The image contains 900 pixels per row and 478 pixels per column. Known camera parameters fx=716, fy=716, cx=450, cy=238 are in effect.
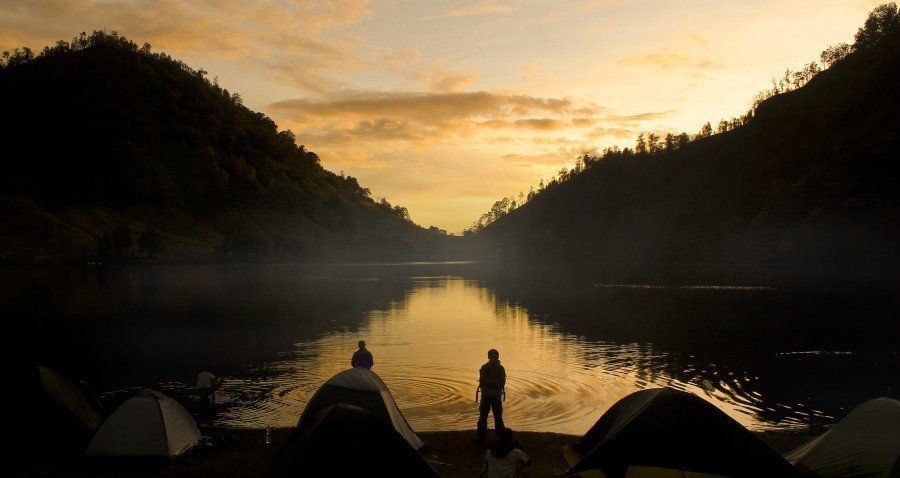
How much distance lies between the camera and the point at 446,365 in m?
38.6

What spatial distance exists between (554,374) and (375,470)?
79.0ft

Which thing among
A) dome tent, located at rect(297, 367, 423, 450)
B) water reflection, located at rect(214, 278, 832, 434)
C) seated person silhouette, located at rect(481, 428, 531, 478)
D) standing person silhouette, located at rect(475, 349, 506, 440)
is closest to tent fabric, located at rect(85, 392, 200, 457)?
dome tent, located at rect(297, 367, 423, 450)

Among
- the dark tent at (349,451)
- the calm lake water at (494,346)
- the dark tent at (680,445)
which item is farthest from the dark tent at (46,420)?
the dark tent at (680,445)

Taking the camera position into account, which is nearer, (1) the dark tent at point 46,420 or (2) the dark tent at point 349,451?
(2) the dark tent at point 349,451

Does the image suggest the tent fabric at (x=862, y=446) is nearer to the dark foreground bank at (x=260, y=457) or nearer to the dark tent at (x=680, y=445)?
the dark tent at (x=680, y=445)

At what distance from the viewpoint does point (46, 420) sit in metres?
19.2

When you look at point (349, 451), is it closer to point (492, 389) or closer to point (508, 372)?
point (492, 389)

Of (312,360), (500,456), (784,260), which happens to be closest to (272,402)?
(312,360)

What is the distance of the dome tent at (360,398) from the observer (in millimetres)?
18680

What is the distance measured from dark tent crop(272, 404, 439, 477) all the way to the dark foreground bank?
240cm

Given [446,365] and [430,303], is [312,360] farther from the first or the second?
[430,303]

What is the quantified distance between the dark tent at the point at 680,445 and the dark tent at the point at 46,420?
13268mm

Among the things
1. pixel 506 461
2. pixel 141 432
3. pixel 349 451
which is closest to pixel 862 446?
pixel 506 461

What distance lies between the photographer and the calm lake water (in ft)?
95.9
